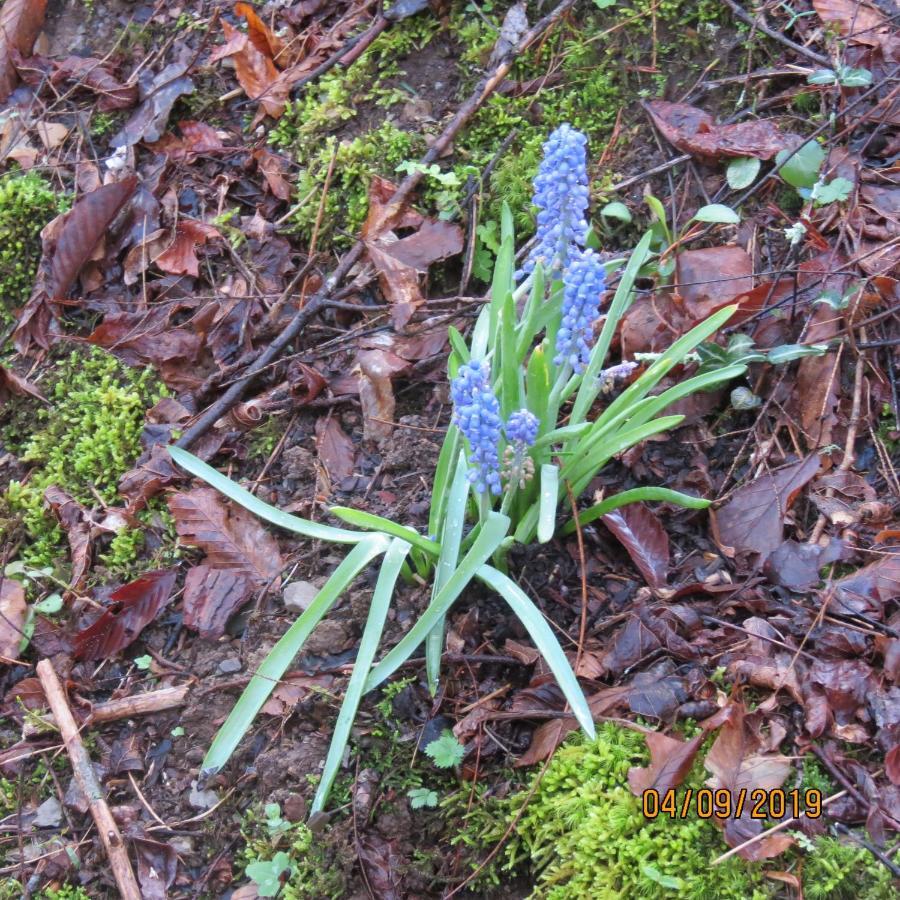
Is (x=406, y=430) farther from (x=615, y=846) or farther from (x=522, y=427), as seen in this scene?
(x=615, y=846)

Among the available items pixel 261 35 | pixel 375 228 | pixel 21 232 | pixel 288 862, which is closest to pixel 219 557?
pixel 288 862

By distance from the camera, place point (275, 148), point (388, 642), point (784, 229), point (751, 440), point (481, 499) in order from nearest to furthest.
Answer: point (481, 499) → point (388, 642) → point (751, 440) → point (784, 229) → point (275, 148)

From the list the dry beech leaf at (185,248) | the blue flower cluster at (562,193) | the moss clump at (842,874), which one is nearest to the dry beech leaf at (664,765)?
the moss clump at (842,874)

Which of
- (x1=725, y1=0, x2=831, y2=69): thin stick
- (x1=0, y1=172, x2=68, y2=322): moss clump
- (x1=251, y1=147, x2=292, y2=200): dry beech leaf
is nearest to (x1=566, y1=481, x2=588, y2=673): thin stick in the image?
(x1=251, y1=147, x2=292, y2=200): dry beech leaf

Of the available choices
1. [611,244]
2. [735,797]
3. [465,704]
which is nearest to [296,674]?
[465,704]

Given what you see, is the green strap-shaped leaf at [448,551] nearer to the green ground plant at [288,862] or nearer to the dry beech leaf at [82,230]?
the green ground plant at [288,862]

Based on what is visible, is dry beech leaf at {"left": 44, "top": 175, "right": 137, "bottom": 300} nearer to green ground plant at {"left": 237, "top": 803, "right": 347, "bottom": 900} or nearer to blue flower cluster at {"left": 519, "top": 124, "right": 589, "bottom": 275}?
blue flower cluster at {"left": 519, "top": 124, "right": 589, "bottom": 275}

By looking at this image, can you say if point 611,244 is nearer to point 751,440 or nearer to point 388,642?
point 751,440
